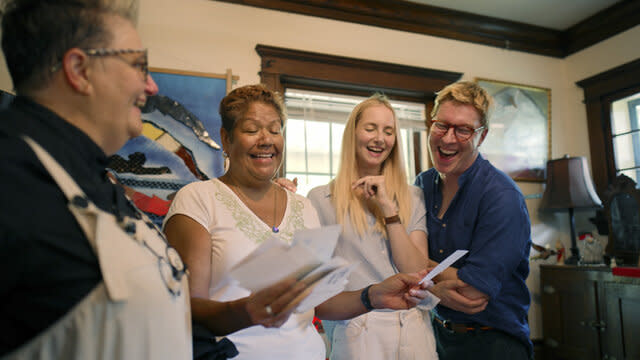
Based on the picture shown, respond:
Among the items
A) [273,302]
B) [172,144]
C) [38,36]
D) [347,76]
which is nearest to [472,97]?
[273,302]

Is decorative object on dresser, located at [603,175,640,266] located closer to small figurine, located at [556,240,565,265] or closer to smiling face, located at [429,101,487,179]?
small figurine, located at [556,240,565,265]

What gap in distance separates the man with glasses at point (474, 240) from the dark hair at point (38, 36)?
133 centimetres

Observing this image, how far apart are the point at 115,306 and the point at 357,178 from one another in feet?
4.25

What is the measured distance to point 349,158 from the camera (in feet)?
6.09

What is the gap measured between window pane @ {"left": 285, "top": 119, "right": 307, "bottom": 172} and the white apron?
9.36 feet

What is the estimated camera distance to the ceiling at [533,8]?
12.6ft

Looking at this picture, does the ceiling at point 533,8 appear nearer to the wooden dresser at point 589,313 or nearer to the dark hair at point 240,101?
the wooden dresser at point 589,313

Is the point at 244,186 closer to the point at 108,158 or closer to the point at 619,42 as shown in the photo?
the point at 108,158

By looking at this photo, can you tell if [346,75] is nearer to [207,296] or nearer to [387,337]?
[387,337]

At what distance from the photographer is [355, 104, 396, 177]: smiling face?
5.98ft

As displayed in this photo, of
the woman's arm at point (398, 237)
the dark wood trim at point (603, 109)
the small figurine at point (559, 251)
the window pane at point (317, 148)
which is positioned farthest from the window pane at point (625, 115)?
the woman's arm at point (398, 237)

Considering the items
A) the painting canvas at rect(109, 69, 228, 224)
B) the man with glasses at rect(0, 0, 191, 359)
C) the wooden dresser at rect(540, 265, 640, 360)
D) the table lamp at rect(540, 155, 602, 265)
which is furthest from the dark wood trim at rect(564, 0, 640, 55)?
the man with glasses at rect(0, 0, 191, 359)

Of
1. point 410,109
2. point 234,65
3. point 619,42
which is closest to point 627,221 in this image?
point 619,42

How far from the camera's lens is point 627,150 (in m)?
3.90
